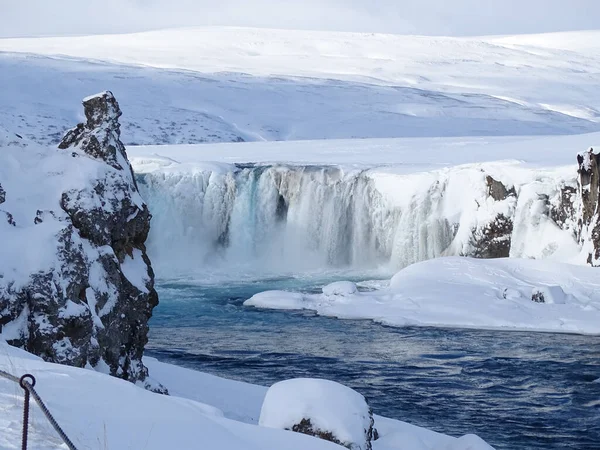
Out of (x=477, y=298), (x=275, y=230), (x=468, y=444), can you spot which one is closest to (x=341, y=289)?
(x=477, y=298)

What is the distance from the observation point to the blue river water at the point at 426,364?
10578 mm

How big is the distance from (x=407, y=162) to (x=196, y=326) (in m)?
12.6

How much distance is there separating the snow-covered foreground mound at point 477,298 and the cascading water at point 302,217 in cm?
366

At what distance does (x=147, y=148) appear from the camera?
38906 millimetres

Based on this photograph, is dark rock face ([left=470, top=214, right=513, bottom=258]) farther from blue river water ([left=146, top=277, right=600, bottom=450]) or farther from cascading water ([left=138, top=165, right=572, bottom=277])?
blue river water ([left=146, top=277, right=600, bottom=450])

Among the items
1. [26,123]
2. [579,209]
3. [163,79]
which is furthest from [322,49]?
[579,209]

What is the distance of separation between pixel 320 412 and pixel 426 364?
6.51m

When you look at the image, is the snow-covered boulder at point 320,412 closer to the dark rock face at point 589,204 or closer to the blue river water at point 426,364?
the blue river water at point 426,364

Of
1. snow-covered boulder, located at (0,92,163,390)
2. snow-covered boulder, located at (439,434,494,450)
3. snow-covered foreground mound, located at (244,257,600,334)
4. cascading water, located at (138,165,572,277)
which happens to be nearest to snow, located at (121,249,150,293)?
snow-covered boulder, located at (0,92,163,390)

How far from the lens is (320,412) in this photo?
7.04 meters

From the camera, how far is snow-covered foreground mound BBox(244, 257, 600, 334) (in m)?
15.8

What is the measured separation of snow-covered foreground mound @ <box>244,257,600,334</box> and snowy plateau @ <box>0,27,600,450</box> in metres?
0.04

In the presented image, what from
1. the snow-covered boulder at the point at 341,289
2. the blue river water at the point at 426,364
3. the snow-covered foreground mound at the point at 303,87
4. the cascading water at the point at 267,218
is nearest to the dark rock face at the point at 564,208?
the snow-covered boulder at the point at 341,289

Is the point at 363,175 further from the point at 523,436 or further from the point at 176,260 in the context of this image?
the point at 523,436
